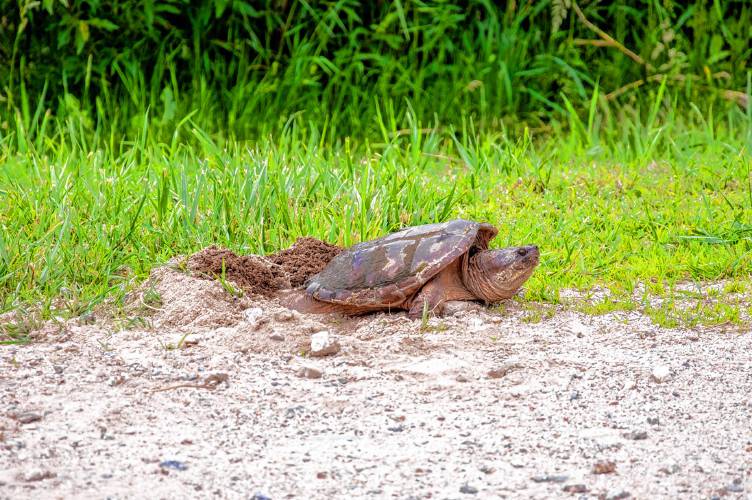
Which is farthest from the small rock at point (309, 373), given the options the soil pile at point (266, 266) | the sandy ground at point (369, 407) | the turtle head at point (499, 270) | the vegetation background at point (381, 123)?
the vegetation background at point (381, 123)

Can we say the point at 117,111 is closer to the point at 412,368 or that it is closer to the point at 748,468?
the point at 412,368

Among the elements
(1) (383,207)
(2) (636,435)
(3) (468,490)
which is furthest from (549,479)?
(1) (383,207)

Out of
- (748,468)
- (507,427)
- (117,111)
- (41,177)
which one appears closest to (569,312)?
(507,427)

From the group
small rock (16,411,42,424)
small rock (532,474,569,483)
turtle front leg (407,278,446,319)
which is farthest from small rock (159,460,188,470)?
turtle front leg (407,278,446,319)

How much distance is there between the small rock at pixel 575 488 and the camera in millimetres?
2395

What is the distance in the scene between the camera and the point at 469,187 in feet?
17.3

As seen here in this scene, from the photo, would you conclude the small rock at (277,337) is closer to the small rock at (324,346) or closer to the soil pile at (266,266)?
the small rock at (324,346)

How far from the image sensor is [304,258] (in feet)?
13.6

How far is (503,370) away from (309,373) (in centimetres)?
59

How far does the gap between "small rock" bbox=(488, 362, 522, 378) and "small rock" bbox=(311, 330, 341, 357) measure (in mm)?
526

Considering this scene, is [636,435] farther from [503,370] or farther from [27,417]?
[27,417]

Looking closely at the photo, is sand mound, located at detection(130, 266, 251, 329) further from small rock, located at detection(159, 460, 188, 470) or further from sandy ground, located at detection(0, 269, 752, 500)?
small rock, located at detection(159, 460, 188, 470)

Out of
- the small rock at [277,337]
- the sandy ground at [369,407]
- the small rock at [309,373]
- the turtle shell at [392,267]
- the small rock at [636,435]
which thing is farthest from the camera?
the turtle shell at [392,267]

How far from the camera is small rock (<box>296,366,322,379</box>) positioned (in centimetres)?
319
